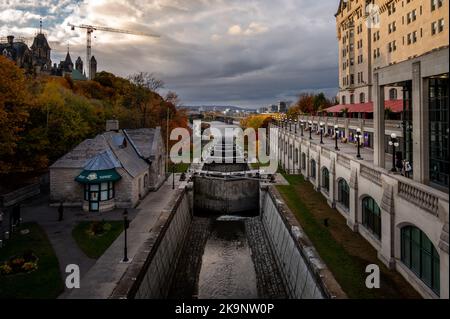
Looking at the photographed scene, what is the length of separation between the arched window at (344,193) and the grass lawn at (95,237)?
17114mm

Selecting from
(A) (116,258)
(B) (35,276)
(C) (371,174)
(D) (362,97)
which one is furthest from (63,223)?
(D) (362,97)

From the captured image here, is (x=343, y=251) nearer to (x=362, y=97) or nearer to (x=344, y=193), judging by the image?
(x=344, y=193)

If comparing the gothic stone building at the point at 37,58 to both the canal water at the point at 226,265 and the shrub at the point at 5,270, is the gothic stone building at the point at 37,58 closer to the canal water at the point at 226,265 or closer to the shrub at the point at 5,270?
the canal water at the point at 226,265

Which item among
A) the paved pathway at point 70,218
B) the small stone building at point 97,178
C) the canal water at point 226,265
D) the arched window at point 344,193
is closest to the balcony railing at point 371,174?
the arched window at point 344,193

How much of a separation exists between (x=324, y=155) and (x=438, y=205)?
20.2m

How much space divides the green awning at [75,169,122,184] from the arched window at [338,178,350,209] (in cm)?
1892

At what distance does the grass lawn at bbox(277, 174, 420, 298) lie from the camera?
14.8 metres

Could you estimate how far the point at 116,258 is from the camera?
733 inches

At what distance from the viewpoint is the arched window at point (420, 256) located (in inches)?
537

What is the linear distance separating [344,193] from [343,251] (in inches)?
333

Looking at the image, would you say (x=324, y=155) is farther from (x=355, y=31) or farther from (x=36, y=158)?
(x=355, y=31)

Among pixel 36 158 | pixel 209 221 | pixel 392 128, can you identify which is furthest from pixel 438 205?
pixel 36 158

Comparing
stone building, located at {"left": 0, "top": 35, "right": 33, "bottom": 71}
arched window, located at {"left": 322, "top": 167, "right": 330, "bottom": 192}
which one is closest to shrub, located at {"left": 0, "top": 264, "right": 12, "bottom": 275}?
arched window, located at {"left": 322, "top": 167, "right": 330, "bottom": 192}
